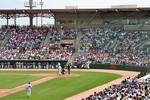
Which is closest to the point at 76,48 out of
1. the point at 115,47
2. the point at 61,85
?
the point at 115,47

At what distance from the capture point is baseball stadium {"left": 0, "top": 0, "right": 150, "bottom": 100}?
44.7 m

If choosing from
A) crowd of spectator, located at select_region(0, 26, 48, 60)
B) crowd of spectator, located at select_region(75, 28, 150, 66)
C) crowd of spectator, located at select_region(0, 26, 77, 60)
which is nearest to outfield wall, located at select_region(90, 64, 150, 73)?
crowd of spectator, located at select_region(75, 28, 150, 66)

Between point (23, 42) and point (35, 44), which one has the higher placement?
point (23, 42)

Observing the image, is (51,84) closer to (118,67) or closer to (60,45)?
(118,67)

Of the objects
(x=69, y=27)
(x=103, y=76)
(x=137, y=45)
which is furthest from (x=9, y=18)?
(x=103, y=76)

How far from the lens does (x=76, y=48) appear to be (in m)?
58.9

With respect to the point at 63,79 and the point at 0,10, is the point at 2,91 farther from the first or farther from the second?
the point at 0,10

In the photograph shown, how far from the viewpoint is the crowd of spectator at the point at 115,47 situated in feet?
170

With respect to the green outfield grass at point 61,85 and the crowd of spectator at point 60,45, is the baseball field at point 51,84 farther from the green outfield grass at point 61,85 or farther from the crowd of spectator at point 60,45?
the crowd of spectator at point 60,45

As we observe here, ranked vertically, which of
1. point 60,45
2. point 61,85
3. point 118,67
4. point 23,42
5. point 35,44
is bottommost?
point 61,85

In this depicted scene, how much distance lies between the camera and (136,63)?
164ft

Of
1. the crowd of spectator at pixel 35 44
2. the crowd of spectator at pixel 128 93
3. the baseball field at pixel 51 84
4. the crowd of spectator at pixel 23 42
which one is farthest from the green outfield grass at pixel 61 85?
the crowd of spectator at pixel 23 42

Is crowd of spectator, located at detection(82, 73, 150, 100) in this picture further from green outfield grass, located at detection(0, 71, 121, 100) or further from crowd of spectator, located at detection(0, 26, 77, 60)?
crowd of spectator, located at detection(0, 26, 77, 60)

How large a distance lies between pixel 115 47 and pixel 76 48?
19.9ft
